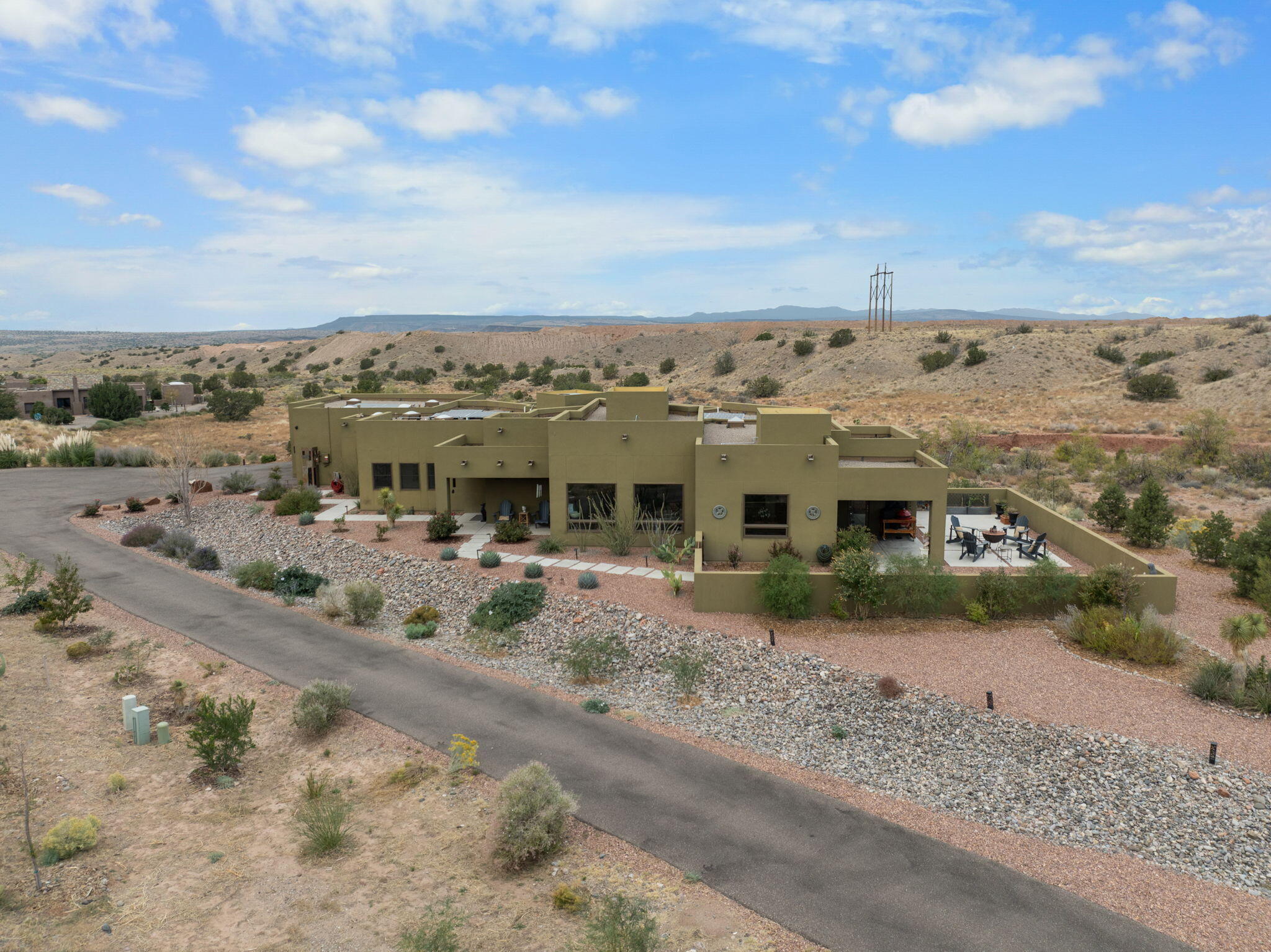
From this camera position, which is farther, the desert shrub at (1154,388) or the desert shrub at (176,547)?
the desert shrub at (1154,388)

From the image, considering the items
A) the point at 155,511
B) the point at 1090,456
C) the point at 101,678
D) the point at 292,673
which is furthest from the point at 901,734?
the point at 155,511

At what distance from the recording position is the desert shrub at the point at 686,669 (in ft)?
52.5

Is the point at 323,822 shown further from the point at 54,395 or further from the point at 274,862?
the point at 54,395

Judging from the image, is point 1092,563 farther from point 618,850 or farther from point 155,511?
point 155,511

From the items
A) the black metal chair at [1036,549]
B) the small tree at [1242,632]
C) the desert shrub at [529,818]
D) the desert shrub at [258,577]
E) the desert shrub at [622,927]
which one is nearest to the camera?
the desert shrub at [622,927]

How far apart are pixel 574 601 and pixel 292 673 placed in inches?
275

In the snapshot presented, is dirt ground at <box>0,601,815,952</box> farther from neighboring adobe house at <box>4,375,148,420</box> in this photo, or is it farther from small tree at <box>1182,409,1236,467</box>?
neighboring adobe house at <box>4,375,148,420</box>

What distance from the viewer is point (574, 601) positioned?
20328 millimetres

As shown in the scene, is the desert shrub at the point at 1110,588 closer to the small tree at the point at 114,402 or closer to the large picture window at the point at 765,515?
the large picture window at the point at 765,515

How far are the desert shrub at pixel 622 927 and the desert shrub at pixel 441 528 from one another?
17640mm

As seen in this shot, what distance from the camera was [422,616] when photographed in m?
20.4

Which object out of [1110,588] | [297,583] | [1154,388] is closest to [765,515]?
[1110,588]

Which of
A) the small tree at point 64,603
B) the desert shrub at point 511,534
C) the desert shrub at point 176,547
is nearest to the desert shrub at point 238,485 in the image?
the desert shrub at point 176,547

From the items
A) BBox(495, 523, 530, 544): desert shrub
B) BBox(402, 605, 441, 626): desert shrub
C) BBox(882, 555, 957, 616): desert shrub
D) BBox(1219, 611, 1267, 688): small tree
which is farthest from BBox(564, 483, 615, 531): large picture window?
BBox(1219, 611, 1267, 688): small tree
